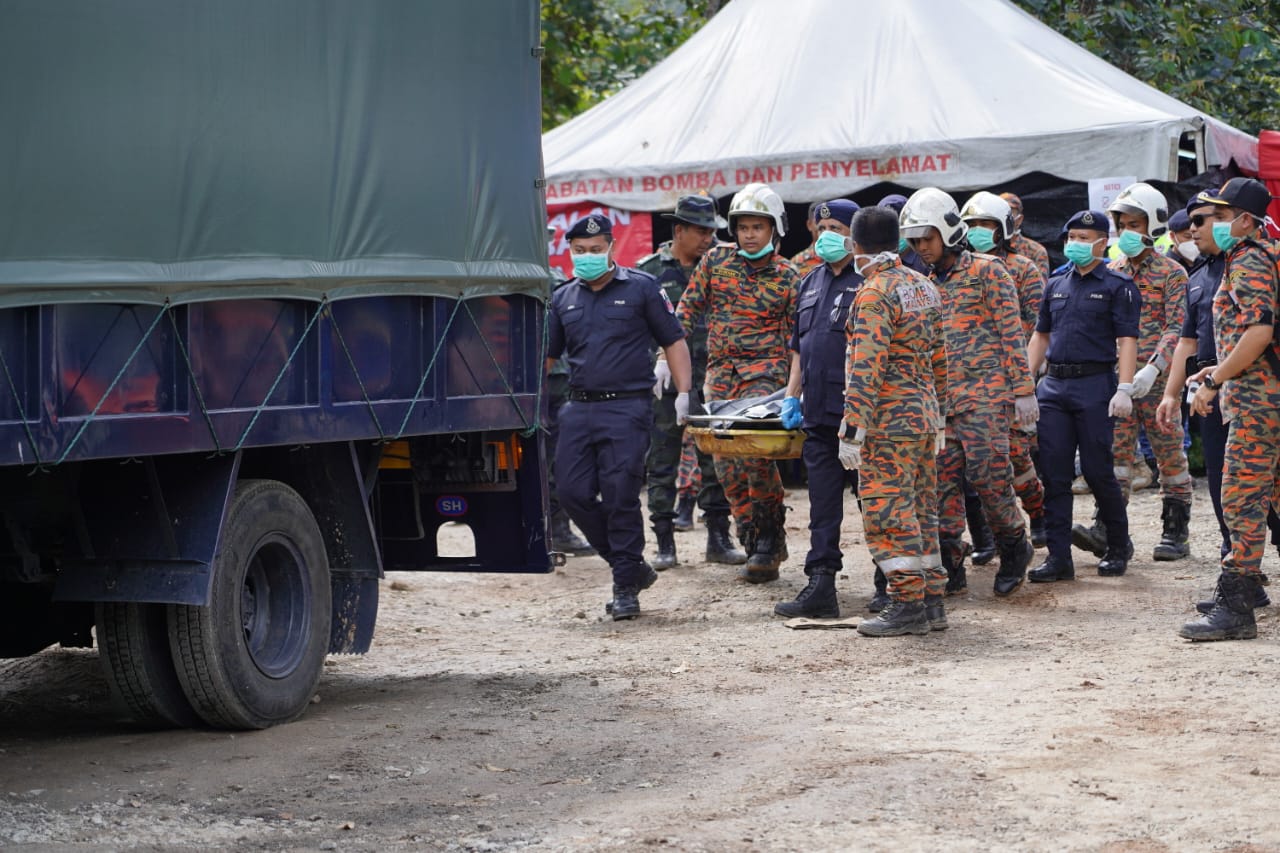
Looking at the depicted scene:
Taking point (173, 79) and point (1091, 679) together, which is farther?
point (1091, 679)

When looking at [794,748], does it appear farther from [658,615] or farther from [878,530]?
[658,615]

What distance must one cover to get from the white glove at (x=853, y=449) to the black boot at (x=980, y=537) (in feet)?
8.04

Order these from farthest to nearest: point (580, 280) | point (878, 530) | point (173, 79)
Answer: point (580, 280) < point (878, 530) < point (173, 79)

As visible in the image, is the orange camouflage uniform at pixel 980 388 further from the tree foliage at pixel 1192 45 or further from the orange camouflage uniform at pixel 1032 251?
the tree foliage at pixel 1192 45

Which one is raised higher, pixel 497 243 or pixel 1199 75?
pixel 1199 75

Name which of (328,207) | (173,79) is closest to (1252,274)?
(328,207)

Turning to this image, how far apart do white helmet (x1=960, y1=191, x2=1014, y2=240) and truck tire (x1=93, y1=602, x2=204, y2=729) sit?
18.4 feet

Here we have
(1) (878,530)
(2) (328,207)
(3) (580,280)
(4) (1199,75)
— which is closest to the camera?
(2) (328,207)

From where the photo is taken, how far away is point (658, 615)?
9344 millimetres

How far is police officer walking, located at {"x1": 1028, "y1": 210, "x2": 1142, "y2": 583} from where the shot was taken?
378 inches

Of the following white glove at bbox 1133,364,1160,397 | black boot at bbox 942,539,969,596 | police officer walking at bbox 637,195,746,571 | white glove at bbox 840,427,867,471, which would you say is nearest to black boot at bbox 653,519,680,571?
police officer walking at bbox 637,195,746,571

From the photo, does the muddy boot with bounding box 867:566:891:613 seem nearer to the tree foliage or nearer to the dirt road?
the dirt road

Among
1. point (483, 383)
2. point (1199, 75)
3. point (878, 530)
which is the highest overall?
point (1199, 75)

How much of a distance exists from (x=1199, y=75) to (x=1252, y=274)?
1167 centimetres
